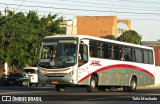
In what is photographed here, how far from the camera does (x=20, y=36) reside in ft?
204

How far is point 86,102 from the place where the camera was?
863 inches

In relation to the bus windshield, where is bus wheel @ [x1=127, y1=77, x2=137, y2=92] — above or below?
below

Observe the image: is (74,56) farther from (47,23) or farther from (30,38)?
(47,23)

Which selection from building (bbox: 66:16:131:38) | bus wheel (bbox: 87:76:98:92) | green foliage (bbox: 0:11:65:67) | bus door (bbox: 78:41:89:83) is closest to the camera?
bus door (bbox: 78:41:89:83)

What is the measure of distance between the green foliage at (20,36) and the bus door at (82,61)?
27.6m

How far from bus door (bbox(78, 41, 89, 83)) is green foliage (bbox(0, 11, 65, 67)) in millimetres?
27585

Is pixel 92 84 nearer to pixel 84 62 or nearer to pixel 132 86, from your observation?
pixel 84 62

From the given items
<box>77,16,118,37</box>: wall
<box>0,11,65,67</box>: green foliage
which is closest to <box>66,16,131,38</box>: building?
<box>77,16,118,37</box>: wall

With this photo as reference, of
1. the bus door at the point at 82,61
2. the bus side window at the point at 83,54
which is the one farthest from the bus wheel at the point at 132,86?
the bus side window at the point at 83,54

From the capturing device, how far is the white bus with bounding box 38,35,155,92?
29172mm

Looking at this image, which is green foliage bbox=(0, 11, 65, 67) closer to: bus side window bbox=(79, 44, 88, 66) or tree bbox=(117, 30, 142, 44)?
bus side window bbox=(79, 44, 88, 66)

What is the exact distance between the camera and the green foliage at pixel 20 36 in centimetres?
6109

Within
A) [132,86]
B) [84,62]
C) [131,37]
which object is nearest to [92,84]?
[84,62]

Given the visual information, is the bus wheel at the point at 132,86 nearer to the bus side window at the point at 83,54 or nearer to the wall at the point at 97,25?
the bus side window at the point at 83,54
